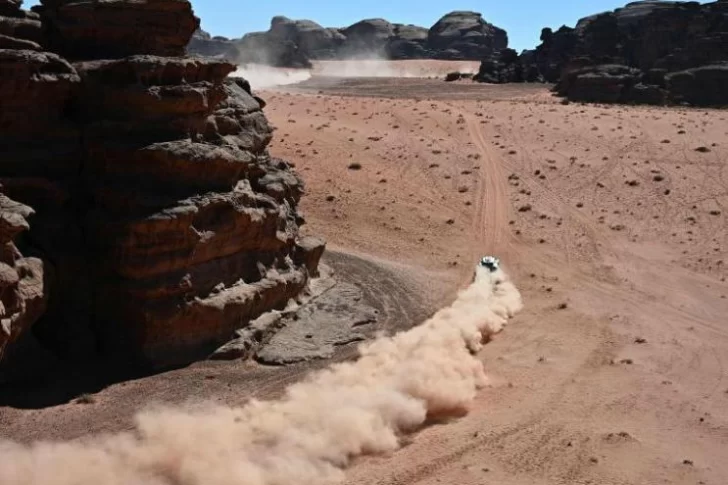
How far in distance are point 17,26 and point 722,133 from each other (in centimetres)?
3392

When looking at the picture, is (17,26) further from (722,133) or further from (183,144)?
(722,133)

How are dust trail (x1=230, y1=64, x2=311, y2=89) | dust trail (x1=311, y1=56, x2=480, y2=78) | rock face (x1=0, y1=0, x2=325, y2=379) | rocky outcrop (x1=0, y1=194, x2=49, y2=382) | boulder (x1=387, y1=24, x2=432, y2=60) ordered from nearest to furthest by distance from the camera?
rocky outcrop (x1=0, y1=194, x2=49, y2=382) → rock face (x1=0, y1=0, x2=325, y2=379) → dust trail (x1=230, y1=64, x2=311, y2=89) → dust trail (x1=311, y1=56, x2=480, y2=78) → boulder (x1=387, y1=24, x2=432, y2=60)

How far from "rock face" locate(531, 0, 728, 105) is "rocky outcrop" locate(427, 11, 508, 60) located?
2356 centimetres

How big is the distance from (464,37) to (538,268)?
284 feet

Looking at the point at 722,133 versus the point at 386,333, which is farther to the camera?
the point at 722,133

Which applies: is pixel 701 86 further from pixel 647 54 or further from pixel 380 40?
pixel 380 40

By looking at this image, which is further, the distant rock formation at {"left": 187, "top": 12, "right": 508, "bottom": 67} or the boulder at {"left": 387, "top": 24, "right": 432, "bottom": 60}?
the boulder at {"left": 387, "top": 24, "right": 432, "bottom": 60}

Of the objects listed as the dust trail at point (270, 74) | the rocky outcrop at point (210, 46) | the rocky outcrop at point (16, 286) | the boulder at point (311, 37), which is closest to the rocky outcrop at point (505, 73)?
the dust trail at point (270, 74)

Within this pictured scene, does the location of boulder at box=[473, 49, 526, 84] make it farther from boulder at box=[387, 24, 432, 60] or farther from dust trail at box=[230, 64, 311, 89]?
boulder at box=[387, 24, 432, 60]

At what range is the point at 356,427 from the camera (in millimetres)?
12984

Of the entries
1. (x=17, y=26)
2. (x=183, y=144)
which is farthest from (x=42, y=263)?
(x=17, y=26)

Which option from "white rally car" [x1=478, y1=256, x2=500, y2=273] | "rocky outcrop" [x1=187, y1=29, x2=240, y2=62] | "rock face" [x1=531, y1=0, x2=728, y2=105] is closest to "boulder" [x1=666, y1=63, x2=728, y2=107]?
"rock face" [x1=531, y1=0, x2=728, y2=105]

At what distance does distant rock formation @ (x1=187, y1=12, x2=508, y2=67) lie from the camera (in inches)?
4109

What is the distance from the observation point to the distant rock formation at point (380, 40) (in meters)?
104
